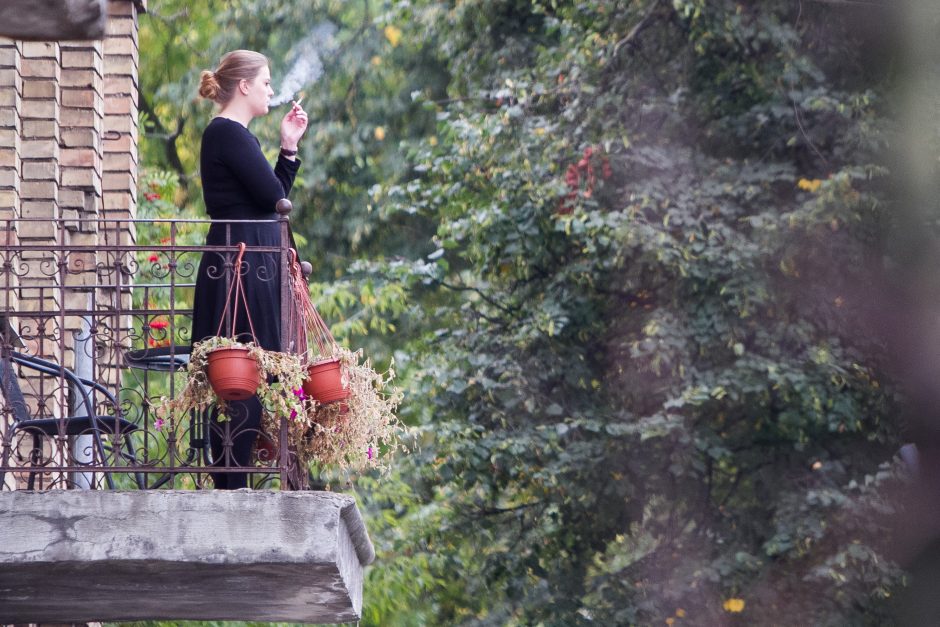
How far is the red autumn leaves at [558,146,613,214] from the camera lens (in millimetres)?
11742

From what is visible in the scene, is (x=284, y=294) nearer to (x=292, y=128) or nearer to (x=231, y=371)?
(x=231, y=371)

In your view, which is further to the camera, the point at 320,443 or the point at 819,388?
the point at 819,388

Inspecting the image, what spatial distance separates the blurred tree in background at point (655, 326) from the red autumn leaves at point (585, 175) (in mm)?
18

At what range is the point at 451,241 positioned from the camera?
12695 millimetres

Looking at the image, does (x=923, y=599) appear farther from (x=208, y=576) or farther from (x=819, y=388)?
(x=208, y=576)

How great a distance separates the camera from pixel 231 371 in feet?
19.1

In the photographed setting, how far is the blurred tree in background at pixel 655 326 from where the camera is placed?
11203 mm

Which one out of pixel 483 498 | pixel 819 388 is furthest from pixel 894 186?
pixel 483 498

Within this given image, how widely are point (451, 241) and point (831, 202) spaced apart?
310cm

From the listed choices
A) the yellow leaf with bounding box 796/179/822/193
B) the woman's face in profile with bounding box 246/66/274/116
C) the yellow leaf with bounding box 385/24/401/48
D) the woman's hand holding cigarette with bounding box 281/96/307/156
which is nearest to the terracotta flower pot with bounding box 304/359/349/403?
the woman's hand holding cigarette with bounding box 281/96/307/156

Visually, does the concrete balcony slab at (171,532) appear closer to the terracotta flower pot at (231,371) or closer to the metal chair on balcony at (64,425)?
the metal chair on balcony at (64,425)

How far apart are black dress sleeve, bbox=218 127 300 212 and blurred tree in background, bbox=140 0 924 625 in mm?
5404

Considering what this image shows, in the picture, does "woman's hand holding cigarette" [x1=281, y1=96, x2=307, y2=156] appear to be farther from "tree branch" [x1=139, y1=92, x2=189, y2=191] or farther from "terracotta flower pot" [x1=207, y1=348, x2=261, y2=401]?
"tree branch" [x1=139, y1=92, x2=189, y2=191]

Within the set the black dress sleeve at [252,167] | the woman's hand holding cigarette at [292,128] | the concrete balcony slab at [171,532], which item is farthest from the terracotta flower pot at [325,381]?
the woman's hand holding cigarette at [292,128]
